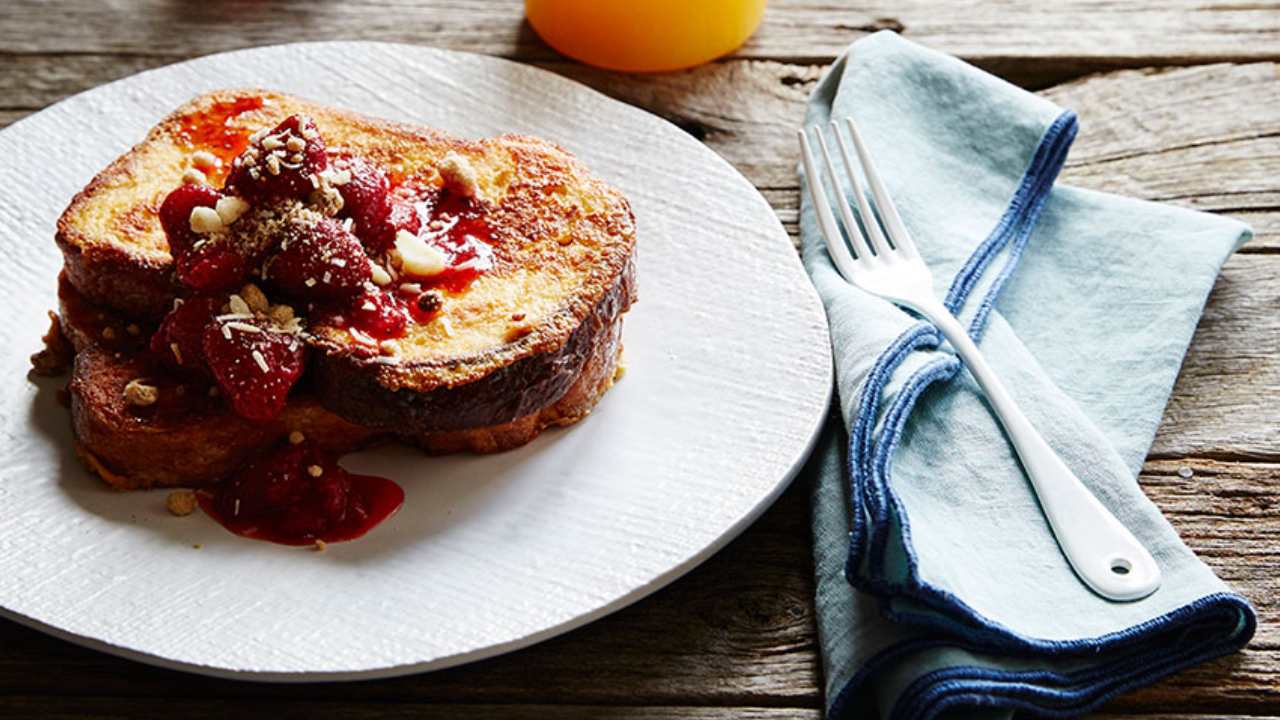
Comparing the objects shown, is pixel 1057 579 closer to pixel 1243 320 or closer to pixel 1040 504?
pixel 1040 504

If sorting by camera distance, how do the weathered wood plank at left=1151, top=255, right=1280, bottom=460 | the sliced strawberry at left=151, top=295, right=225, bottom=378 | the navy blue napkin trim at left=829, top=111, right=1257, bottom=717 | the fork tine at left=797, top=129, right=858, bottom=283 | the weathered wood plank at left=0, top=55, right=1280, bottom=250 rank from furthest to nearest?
the weathered wood plank at left=0, top=55, right=1280, bottom=250
the fork tine at left=797, top=129, right=858, bottom=283
the weathered wood plank at left=1151, top=255, right=1280, bottom=460
the sliced strawberry at left=151, top=295, right=225, bottom=378
the navy blue napkin trim at left=829, top=111, right=1257, bottom=717

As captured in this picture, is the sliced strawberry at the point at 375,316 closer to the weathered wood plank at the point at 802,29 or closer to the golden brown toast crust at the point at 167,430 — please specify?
the golden brown toast crust at the point at 167,430

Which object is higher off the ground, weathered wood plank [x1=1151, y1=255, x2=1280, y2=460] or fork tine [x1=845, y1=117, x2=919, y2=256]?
fork tine [x1=845, y1=117, x2=919, y2=256]

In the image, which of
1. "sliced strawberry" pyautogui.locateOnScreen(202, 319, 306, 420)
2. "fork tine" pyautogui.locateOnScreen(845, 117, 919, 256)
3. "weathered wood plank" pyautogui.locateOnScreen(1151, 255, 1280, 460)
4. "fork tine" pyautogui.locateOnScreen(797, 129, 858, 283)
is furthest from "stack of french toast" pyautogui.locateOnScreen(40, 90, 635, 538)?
"weathered wood plank" pyautogui.locateOnScreen(1151, 255, 1280, 460)

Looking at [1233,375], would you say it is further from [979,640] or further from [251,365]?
[251,365]

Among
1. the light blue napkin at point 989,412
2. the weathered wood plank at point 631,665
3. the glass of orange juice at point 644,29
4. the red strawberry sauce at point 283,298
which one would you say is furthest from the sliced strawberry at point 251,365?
the glass of orange juice at point 644,29

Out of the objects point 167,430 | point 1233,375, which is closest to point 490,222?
point 167,430

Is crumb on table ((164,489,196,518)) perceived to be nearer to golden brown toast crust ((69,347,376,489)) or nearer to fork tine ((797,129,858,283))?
golden brown toast crust ((69,347,376,489))
